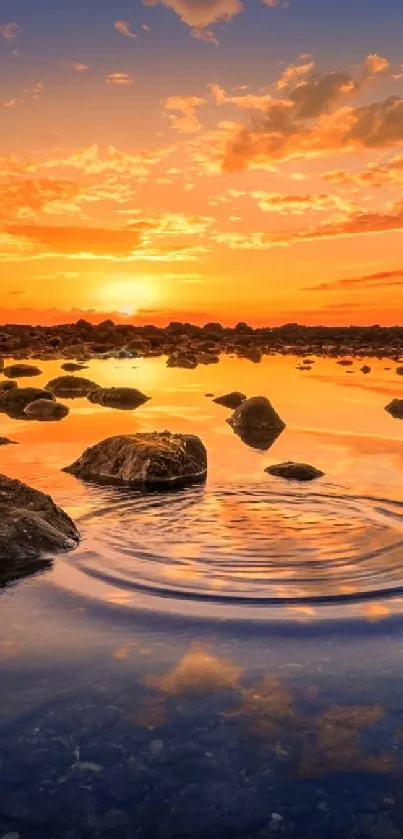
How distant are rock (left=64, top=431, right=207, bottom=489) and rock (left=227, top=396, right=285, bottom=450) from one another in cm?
518

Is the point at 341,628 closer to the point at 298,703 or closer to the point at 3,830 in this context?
the point at 298,703

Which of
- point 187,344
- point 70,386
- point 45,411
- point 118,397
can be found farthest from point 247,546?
point 187,344

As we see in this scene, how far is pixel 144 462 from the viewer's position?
13391 mm

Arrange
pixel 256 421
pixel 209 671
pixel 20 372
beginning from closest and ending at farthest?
pixel 209 671 → pixel 256 421 → pixel 20 372

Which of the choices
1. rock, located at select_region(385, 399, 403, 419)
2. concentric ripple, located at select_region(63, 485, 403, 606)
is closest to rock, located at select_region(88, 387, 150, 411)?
rock, located at select_region(385, 399, 403, 419)

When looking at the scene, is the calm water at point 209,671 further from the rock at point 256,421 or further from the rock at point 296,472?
the rock at point 256,421

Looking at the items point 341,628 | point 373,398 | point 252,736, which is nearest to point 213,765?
point 252,736

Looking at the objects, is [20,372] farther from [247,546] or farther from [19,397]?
[247,546]

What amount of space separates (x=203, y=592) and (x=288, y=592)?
0.82 meters

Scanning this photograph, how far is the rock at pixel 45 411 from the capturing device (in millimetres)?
22172

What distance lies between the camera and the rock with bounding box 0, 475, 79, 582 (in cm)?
859

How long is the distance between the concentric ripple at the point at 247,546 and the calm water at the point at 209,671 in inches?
1.2

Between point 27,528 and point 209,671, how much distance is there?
373 centimetres

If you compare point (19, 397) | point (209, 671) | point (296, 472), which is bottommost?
point (209, 671)
